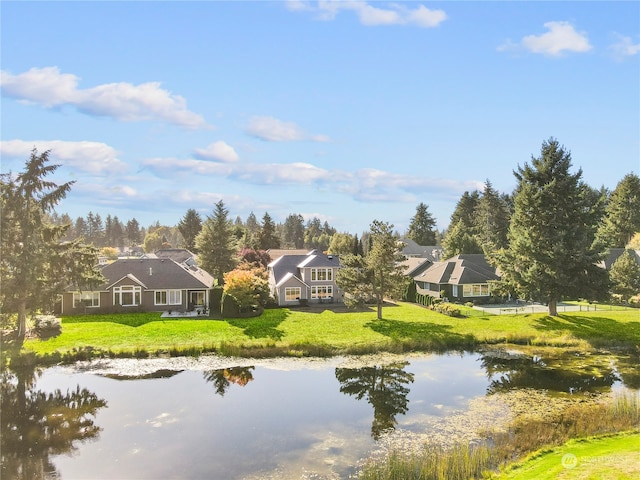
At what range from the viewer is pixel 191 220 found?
109688 millimetres

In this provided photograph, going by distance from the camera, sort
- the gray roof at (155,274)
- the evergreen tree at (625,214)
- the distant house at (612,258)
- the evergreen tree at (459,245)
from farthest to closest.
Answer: the evergreen tree at (625,214) < the evergreen tree at (459,245) < the distant house at (612,258) < the gray roof at (155,274)

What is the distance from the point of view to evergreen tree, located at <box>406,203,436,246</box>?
124375mm

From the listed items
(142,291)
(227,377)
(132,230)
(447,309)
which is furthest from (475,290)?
(132,230)

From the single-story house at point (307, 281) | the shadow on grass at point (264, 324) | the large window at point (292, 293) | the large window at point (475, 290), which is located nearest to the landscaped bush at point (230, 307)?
the shadow on grass at point (264, 324)

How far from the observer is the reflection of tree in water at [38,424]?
→ 1641 cm

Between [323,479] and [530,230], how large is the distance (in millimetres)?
34476

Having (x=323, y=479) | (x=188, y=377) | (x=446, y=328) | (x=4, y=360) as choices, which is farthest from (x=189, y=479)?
(x=446, y=328)

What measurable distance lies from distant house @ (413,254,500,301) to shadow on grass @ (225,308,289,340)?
22.3 m

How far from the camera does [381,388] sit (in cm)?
2509

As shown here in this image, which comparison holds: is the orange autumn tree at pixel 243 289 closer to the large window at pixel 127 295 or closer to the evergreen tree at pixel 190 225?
the large window at pixel 127 295

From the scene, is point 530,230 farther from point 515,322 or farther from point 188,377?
point 188,377

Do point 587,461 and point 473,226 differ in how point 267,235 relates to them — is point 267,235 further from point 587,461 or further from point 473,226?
point 587,461

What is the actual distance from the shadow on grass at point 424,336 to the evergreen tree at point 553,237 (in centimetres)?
988

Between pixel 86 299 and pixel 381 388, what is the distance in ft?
108
